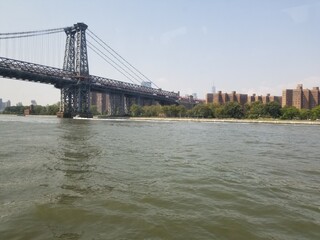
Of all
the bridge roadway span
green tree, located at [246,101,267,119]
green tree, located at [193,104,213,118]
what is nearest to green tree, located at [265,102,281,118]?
green tree, located at [246,101,267,119]

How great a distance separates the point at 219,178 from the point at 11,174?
24.8 feet

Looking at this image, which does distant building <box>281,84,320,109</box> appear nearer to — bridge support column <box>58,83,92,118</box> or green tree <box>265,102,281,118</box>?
green tree <box>265,102,281,118</box>

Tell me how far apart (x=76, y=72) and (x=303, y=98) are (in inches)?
4772

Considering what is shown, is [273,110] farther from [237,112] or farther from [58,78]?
[58,78]

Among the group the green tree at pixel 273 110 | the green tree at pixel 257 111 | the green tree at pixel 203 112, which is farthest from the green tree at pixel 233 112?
the green tree at pixel 273 110

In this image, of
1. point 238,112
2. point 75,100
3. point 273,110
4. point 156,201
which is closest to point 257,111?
point 273,110

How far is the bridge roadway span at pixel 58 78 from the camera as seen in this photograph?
263 ft

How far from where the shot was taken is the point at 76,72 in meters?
101

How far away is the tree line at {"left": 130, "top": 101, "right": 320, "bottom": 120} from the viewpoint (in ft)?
384

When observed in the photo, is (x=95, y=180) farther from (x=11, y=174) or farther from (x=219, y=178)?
(x=219, y=178)

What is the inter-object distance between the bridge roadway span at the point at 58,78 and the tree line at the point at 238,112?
9.26 m

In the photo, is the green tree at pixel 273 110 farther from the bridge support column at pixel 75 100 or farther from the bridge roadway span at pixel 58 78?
the bridge support column at pixel 75 100

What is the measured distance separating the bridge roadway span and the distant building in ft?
253

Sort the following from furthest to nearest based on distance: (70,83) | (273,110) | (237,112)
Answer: (237,112) → (273,110) → (70,83)
